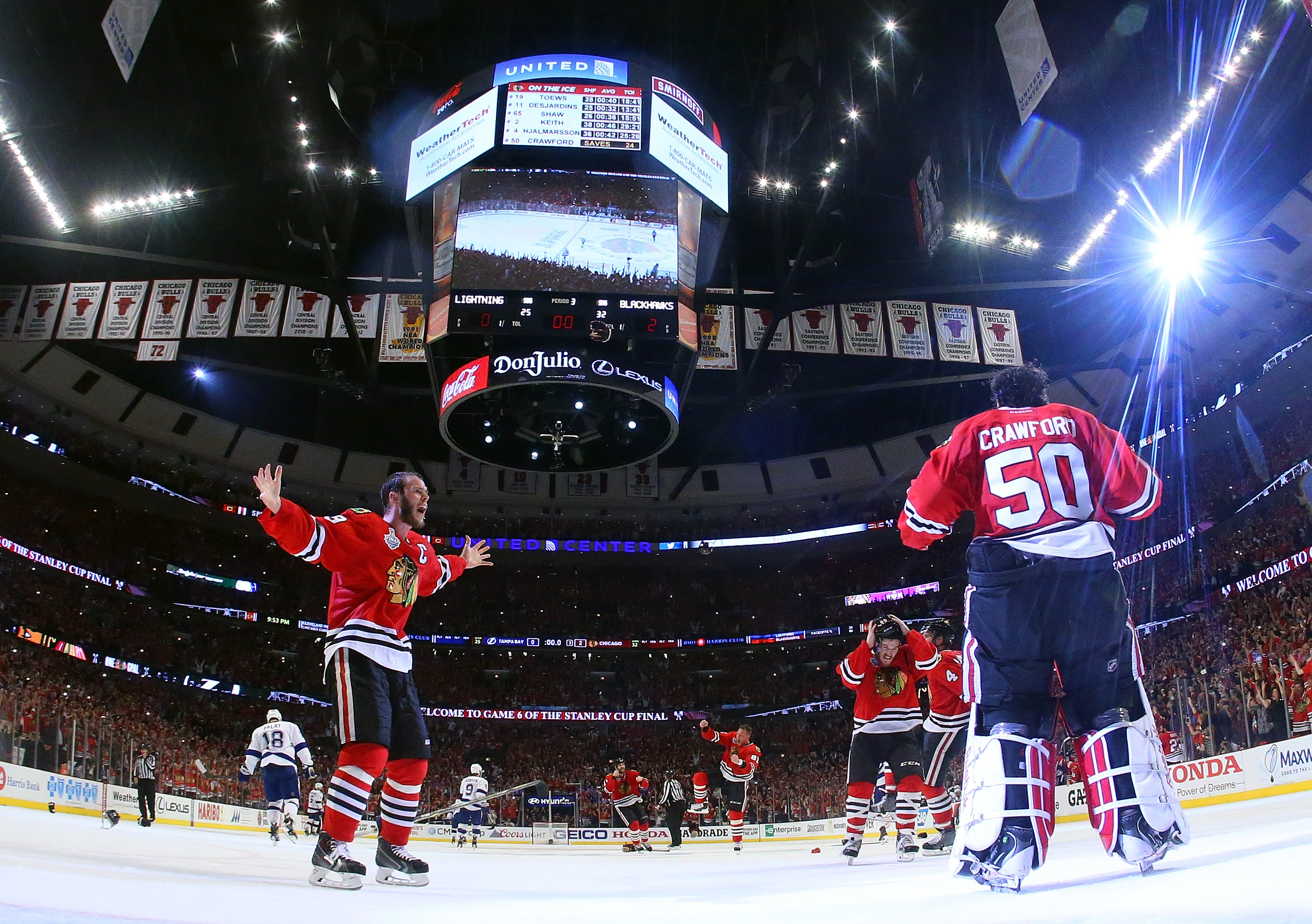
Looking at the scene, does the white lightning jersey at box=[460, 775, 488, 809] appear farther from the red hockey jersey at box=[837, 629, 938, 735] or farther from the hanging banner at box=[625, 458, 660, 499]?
the hanging banner at box=[625, 458, 660, 499]

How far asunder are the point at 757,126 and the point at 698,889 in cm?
1355

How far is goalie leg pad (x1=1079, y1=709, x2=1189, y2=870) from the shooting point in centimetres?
303

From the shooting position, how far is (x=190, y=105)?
14578 millimetres

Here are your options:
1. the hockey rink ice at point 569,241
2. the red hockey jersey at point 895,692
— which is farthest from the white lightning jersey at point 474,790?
the red hockey jersey at point 895,692

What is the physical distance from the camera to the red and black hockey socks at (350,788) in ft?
13.5

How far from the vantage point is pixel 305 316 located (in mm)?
17328

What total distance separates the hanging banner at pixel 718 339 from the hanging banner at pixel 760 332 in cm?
44

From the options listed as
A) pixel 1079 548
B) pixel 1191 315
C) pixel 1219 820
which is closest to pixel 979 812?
pixel 1079 548

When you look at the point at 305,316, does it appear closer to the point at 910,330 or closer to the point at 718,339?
the point at 718,339

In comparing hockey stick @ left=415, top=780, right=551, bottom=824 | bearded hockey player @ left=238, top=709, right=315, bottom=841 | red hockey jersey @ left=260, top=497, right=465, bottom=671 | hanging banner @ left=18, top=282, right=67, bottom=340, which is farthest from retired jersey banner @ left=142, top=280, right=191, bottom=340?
red hockey jersey @ left=260, top=497, right=465, bottom=671

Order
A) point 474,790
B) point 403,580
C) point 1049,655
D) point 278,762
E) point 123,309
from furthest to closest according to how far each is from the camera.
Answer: point 123,309
point 474,790
point 278,762
point 403,580
point 1049,655

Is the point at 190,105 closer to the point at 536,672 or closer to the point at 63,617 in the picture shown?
the point at 63,617

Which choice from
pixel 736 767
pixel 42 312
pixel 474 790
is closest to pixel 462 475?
pixel 42 312

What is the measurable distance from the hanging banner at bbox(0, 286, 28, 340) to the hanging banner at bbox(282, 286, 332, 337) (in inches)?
233
